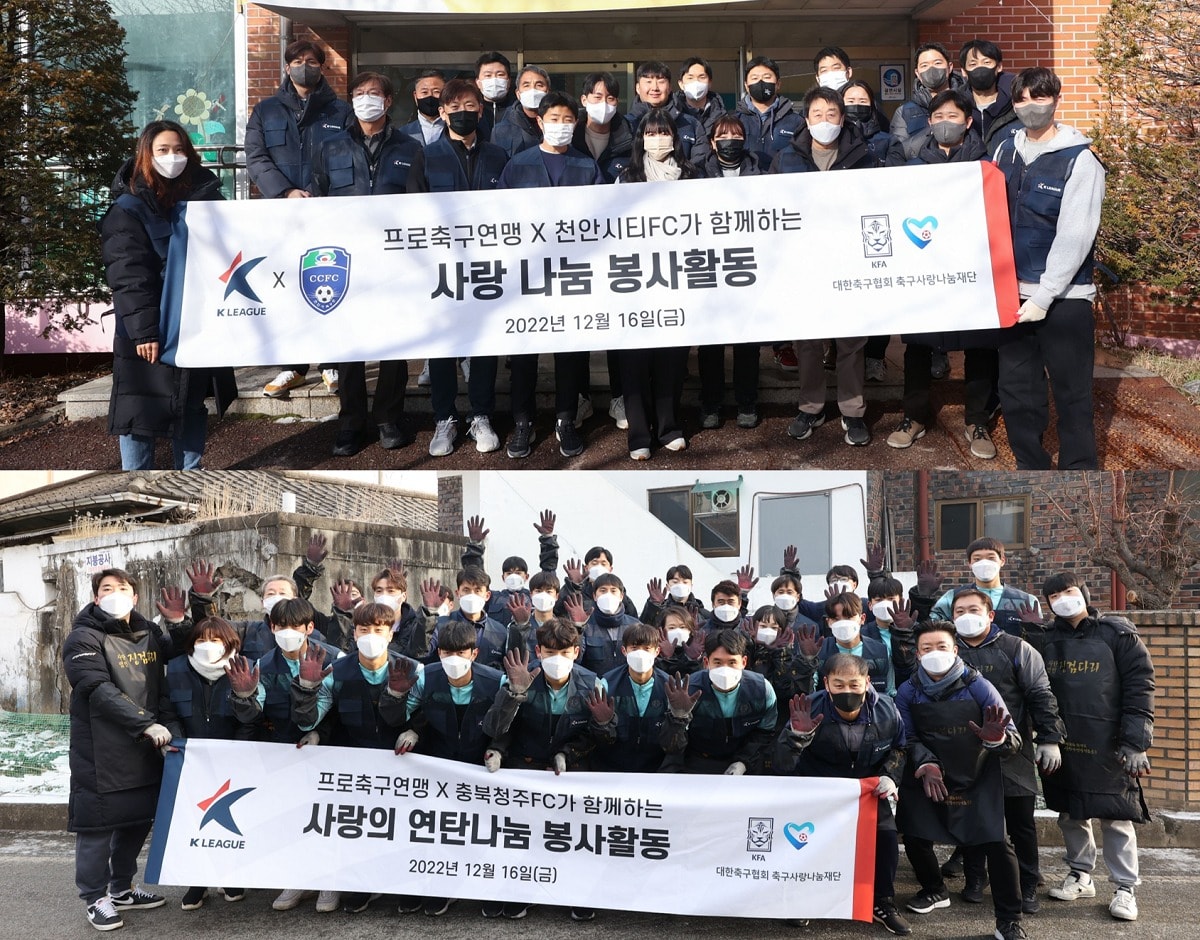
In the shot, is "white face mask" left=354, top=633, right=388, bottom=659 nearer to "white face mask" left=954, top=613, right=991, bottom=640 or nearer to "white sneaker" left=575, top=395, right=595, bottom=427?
"white face mask" left=954, top=613, right=991, bottom=640

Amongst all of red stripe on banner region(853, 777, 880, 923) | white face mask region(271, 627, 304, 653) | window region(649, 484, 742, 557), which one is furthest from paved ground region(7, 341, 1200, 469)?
red stripe on banner region(853, 777, 880, 923)

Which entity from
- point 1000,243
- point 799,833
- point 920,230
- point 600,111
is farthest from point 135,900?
point 1000,243

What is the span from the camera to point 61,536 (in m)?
8.55

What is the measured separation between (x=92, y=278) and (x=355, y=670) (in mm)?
5979

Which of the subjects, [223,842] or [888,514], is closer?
[223,842]

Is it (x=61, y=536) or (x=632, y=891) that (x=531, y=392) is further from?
(x=61, y=536)

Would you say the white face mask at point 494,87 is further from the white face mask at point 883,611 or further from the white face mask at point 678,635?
the white face mask at point 883,611

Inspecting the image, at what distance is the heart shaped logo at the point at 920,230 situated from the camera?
6555 mm

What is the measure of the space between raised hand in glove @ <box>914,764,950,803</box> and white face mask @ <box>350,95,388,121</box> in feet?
15.0

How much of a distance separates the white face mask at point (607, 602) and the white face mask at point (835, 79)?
138 inches

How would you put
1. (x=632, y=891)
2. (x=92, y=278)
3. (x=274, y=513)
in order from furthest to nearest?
1. (x=92, y=278)
2. (x=274, y=513)
3. (x=632, y=891)

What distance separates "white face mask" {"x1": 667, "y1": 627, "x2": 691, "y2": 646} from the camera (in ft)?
19.4

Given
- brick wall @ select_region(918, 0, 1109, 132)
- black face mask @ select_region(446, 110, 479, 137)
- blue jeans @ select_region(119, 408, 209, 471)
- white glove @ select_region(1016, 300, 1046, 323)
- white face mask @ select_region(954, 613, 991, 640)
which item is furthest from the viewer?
brick wall @ select_region(918, 0, 1109, 132)

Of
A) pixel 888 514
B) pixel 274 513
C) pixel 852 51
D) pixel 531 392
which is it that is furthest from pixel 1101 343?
pixel 274 513
